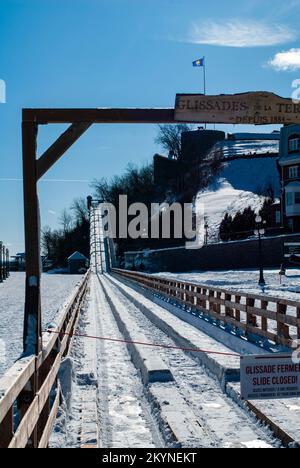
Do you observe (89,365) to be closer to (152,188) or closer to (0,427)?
(0,427)

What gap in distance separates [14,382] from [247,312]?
10.4m

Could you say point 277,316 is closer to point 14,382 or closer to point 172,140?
point 14,382

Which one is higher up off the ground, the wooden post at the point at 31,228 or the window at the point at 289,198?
the window at the point at 289,198

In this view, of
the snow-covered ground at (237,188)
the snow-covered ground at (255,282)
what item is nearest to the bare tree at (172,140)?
the snow-covered ground at (237,188)

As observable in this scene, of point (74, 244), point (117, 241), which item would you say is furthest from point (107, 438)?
point (74, 244)

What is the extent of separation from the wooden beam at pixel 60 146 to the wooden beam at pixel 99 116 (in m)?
0.08

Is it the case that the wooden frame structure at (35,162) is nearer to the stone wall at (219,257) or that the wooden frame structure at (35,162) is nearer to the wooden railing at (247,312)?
the wooden railing at (247,312)

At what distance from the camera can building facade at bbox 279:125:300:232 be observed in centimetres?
→ 6086

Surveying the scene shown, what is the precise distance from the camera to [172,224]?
89.6 meters

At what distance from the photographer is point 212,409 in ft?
27.4

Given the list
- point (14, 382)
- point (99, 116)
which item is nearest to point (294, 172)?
point (99, 116)

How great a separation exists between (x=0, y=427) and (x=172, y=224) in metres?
85.5

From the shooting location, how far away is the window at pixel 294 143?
61.7 meters
